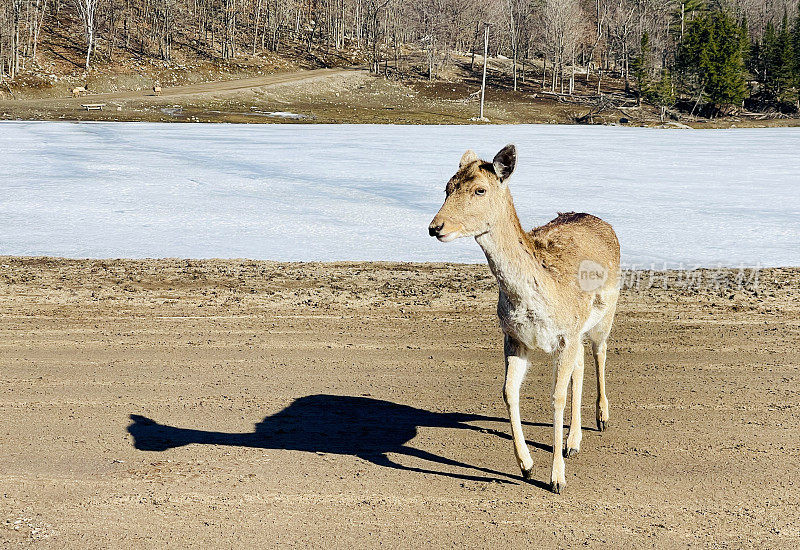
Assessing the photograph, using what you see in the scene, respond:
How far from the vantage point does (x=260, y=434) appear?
7.29m

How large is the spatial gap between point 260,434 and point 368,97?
72.8 m

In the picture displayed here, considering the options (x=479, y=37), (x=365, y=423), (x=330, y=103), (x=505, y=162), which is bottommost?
(x=365, y=423)

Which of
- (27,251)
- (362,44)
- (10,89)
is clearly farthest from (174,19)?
(27,251)

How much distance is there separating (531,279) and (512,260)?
0.73 feet

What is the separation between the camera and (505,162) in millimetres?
5258

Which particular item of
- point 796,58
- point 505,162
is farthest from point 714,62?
point 505,162

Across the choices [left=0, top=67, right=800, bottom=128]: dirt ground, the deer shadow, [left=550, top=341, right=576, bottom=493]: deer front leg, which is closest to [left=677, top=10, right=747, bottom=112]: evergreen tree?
[left=0, top=67, right=800, bottom=128]: dirt ground

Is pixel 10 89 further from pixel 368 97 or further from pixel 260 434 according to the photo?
pixel 260 434

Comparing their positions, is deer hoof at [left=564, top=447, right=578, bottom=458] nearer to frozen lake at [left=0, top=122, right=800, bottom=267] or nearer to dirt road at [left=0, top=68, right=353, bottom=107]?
frozen lake at [left=0, top=122, right=800, bottom=267]

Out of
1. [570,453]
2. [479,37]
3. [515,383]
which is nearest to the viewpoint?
[515,383]

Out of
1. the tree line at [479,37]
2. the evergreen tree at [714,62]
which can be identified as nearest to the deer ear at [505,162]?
the tree line at [479,37]

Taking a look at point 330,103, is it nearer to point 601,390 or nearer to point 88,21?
point 88,21

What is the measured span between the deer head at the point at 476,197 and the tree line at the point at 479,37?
72129 millimetres

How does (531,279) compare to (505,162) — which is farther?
(531,279)
